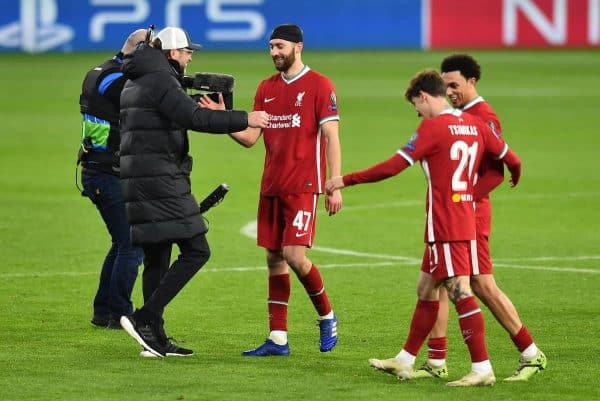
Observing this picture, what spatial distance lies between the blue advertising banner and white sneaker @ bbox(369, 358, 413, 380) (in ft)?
128

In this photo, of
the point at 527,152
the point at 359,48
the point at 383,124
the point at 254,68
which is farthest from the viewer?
the point at 359,48

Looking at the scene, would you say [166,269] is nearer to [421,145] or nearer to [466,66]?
[421,145]

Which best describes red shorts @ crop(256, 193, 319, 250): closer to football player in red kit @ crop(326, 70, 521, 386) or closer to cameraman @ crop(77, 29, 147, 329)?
football player in red kit @ crop(326, 70, 521, 386)

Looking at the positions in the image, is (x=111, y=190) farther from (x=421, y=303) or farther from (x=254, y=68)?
(x=254, y=68)

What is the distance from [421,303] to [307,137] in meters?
1.65

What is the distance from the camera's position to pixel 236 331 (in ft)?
36.8

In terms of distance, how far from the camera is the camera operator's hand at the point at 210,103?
10.2 meters

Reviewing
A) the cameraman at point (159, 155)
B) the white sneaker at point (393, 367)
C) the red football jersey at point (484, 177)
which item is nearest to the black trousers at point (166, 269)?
the cameraman at point (159, 155)

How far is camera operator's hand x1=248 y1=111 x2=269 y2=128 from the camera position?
32.4 ft

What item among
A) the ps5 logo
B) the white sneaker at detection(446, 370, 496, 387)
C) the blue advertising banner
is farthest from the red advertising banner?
the white sneaker at detection(446, 370, 496, 387)

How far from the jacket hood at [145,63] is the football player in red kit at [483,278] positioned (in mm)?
1893

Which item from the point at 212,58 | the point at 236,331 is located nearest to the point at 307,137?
the point at 236,331

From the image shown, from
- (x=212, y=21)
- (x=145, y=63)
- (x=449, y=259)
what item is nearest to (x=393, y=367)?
(x=449, y=259)

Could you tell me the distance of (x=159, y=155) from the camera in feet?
32.8
